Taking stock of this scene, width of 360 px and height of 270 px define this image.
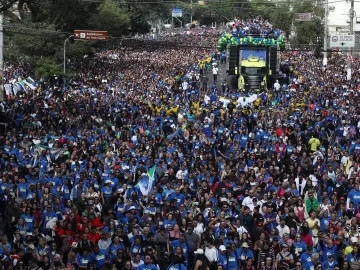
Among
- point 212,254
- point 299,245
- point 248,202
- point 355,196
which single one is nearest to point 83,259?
point 212,254

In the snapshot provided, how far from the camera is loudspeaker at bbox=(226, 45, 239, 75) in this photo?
47.0m

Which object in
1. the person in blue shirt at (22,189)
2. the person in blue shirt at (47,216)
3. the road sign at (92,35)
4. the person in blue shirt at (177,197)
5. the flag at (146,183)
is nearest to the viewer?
the person in blue shirt at (47,216)

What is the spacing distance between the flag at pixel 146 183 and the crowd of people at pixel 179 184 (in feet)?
0.10

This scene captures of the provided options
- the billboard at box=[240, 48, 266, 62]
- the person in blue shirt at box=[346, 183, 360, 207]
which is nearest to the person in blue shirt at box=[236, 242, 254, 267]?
the person in blue shirt at box=[346, 183, 360, 207]

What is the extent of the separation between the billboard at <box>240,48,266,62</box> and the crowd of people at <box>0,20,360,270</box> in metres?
13.9

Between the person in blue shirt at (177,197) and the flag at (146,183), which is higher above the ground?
the person in blue shirt at (177,197)

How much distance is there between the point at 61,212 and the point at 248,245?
4.11 meters

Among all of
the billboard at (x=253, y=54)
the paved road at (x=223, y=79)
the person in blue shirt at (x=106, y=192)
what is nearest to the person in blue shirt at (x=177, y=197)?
the person in blue shirt at (x=106, y=192)

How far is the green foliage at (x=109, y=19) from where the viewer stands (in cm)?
7001

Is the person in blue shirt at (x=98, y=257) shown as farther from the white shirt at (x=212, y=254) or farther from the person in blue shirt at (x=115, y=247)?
the white shirt at (x=212, y=254)

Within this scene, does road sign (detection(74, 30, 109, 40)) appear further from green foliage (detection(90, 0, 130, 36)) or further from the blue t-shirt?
green foliage (detection(90, 0, 130, 36))

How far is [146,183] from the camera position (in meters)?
18.3

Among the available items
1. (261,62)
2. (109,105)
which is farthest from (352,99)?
(261,62)

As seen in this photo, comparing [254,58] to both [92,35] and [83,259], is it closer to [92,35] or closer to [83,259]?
[92,35]
